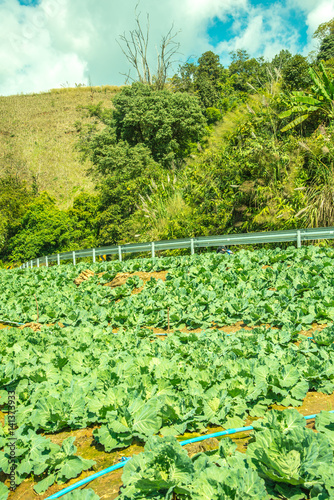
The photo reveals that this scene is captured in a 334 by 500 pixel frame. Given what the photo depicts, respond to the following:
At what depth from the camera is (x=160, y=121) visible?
1190 inches

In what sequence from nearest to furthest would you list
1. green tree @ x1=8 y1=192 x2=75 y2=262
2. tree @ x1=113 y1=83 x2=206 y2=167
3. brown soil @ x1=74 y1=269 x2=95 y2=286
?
1. brown soil @ x1=74 y1=269 x2=95 y2=286
2. tree @ x1=113 y1=83 x2=206 y2=167
3. green tree @ x1=8 y1=192 x2=75 y2=262

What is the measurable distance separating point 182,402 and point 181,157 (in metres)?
29.7

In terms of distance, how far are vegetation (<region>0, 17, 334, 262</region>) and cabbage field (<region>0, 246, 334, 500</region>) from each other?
6629 mm

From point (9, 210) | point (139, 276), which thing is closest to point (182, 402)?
point (139, 276)

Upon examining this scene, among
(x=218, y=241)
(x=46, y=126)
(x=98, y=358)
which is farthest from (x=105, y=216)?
(x=46, y=126)

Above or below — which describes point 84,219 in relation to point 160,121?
below

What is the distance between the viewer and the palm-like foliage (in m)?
→ 13.5

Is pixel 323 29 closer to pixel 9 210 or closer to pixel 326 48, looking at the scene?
pixel 326 48

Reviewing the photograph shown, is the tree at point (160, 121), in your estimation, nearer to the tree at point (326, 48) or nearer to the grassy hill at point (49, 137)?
the tree at point (326, 48)

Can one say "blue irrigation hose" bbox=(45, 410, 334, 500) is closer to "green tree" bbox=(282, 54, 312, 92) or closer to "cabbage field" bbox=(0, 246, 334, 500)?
"cabbage field" bbox=(0, 246, 334, 500)

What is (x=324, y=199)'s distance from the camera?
11797mm

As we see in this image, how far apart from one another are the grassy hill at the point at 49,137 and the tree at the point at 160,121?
14.7 meters

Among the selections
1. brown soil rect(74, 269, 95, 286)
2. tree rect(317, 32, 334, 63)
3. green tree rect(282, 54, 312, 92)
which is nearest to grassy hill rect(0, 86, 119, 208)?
tree rect(317, 32, 334, 63)

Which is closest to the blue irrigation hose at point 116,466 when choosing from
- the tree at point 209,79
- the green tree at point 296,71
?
the green tree at point 296,71
